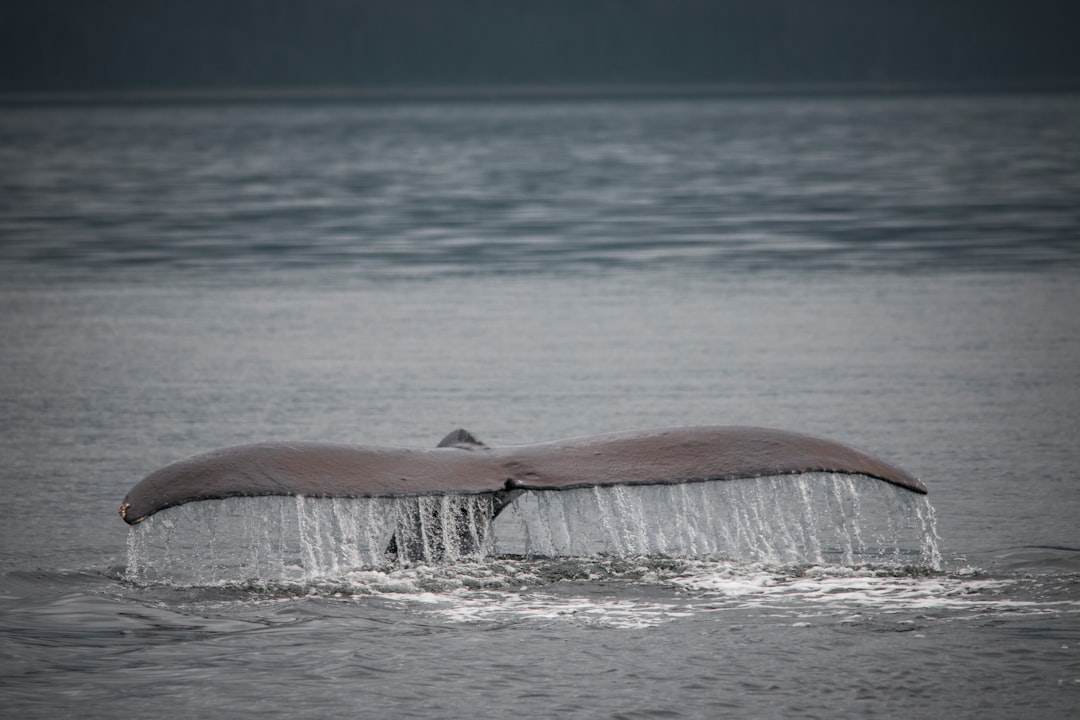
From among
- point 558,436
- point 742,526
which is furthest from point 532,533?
point 558,436

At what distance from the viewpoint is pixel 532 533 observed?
7.91 meters

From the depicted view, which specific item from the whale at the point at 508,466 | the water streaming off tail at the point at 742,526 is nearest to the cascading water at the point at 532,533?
the water streaming off tail at the point at 742,526

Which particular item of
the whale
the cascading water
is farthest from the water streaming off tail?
the whale

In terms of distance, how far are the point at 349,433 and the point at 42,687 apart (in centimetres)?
506

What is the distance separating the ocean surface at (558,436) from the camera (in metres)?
5.64

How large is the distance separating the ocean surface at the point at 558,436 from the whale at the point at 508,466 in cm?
40

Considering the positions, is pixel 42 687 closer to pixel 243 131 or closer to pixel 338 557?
pixel 338 557

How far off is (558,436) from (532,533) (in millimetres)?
2326

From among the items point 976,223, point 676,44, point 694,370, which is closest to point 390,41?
point 676,44

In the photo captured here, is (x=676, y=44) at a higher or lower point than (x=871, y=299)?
higher

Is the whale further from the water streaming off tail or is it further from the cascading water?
the water streaming off tail

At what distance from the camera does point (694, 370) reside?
12.9 m

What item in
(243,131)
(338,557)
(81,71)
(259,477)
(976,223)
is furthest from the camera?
(81,71)

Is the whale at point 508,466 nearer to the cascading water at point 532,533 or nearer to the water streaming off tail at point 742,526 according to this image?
the cascading water at point 532,533
